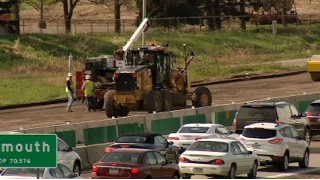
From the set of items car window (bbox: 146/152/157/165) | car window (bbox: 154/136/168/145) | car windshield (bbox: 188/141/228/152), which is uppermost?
car window (bbox: 146/152/157/165)

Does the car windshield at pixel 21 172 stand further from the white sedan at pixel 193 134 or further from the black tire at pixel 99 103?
the black tire at pixel 99 103

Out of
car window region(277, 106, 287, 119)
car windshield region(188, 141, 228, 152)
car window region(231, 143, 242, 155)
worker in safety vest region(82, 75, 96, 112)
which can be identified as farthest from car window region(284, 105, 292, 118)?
worker in safety vest region(82, 75, 96, 112)

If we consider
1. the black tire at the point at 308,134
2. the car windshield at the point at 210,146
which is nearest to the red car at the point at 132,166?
the car windshield at the point at 210,146

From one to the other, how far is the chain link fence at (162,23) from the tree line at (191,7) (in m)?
0.47

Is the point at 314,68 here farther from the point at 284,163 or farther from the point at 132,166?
the point at 132,166

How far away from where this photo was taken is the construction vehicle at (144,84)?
42.8 meters

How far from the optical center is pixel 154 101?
42750 millimetres

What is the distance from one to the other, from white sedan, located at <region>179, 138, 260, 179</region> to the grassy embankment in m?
23.6

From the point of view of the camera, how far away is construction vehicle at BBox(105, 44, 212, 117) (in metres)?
42.8

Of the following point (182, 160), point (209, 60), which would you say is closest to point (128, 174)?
point (182, 160)

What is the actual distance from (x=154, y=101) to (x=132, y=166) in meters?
17.8

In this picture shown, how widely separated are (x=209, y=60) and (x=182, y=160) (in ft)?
151

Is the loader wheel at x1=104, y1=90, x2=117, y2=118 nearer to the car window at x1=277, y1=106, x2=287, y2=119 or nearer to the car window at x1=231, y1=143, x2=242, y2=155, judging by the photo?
the car window at x1=277, y1=106, x2=287, y2=119

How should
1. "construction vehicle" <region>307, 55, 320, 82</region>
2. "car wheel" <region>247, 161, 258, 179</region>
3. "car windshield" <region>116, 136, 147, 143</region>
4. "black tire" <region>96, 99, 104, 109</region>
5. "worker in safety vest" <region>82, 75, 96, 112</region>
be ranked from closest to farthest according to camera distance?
"car wheel" <region>247, 161, 258, 179</region>
"car windshield" <region>116, 136, 147, 143</region>
"worker in safety vest" <region>82, 75, 96, 112</region>
"black tire" <region>96, 99, 104, 109</region>
"construction vehicle" <region>307, 55, 320, 82</region>
